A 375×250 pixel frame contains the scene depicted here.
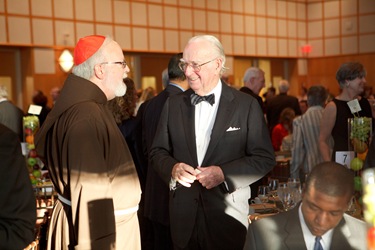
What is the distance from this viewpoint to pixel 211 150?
3.00 m

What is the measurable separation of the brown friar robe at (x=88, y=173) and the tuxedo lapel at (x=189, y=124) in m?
0.45

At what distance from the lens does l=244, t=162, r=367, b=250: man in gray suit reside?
195 cm

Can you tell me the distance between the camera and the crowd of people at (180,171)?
2.03 metres

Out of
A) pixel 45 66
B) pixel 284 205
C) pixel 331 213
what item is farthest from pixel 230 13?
pixel 331 213

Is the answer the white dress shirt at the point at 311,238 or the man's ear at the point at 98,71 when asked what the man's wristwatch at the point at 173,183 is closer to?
the man's ear at the point at 98,71

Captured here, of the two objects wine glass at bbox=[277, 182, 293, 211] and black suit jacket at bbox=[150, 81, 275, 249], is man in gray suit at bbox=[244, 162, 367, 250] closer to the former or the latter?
black suit jacket at bbox=[150, 81, 275, 249]

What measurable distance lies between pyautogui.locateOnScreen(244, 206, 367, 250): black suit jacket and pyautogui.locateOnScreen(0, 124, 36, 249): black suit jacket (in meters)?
0.77

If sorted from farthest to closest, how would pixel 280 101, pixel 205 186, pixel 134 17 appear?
pixel 134 17 → pixel 280 101 → pixel 205 186

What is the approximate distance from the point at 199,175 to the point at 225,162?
0.83 feet

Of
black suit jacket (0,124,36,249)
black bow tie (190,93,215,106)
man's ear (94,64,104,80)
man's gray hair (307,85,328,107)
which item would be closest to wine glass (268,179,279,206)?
black bow tie (190,93,215,106)

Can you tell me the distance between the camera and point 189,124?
306 centimetres

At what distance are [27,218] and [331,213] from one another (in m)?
1.00

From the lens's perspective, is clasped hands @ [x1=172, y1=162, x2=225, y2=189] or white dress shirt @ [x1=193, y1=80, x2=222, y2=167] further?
white dress shirt @ [x1=193, y1=80, x2=222, y2=167]

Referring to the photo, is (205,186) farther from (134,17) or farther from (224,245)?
(134,17)
